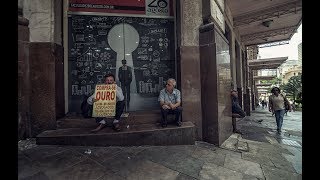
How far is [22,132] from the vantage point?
4.56m

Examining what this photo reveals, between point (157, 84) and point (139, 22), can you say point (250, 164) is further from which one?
point (139, 22)

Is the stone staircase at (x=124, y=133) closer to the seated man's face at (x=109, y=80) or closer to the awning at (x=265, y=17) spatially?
the seated man's face at (x=109, y=80)

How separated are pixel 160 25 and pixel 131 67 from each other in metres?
1.81

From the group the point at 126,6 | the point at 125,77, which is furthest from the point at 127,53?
the point at 126,6

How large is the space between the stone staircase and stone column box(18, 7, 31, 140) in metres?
0.57

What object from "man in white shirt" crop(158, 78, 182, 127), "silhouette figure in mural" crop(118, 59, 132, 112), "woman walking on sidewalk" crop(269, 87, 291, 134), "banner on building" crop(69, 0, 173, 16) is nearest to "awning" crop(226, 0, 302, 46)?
"banner on building" crop(69, 0, 173, 16)

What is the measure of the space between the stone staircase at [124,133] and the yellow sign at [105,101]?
1.54 feet

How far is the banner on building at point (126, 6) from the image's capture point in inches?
240

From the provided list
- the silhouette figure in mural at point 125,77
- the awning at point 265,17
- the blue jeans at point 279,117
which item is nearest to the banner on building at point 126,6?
the silhouette figure in mural at point 125,77

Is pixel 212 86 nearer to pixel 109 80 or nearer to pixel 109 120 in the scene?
pixel 109 80

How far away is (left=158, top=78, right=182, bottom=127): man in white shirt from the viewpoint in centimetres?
488

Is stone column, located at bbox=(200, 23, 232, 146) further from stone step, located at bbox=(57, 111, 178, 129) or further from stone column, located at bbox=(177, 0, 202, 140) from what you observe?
stone step, located at bbox=(57, 111, 178, 129)

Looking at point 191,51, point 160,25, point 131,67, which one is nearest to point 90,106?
point 131,67

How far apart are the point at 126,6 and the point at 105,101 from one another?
3.70m
